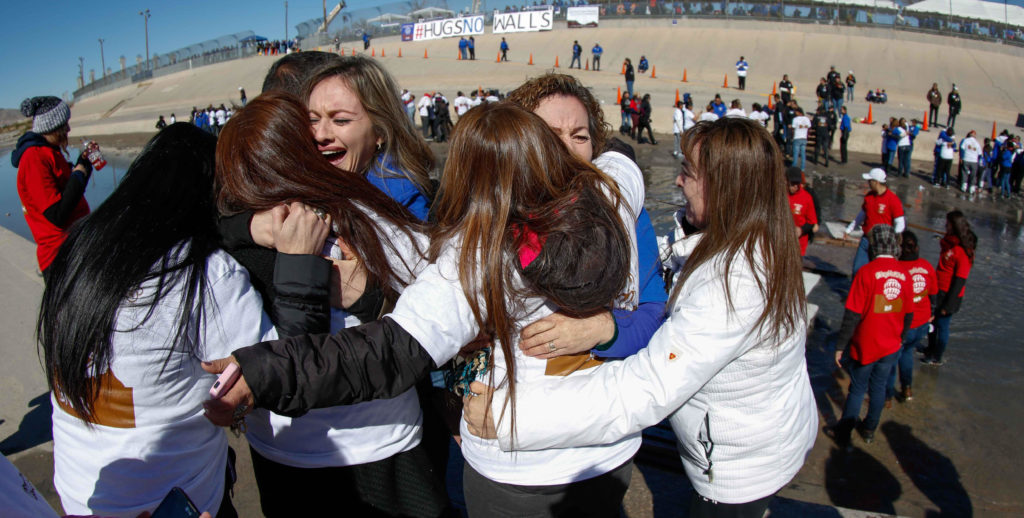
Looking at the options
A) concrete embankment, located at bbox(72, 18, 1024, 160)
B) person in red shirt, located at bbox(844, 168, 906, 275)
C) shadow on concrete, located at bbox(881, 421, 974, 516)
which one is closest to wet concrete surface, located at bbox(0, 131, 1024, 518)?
shadow on concrete, located at bbox(881, 421, 974, 516)

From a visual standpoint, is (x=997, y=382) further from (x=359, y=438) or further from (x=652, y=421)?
(x=359, y=438)

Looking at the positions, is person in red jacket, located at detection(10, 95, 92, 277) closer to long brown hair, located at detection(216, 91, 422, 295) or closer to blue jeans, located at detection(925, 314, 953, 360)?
long brown hair, located at detection(216, 91, 422, 295)

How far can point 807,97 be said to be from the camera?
29234 mm

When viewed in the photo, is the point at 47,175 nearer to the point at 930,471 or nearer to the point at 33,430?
the point at 33,430

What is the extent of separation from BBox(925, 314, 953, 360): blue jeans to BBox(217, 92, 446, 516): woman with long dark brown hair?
616 cm

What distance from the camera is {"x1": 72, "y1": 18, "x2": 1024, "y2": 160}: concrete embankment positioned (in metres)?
28.8

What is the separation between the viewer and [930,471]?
4516mm

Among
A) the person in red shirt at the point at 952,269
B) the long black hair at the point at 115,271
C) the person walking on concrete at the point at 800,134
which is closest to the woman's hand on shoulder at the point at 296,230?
the long black hair at the point at 115,271

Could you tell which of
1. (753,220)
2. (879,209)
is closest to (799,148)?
(879,209)

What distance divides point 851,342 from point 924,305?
0.82 meters

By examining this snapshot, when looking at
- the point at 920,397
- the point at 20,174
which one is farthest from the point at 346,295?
the point at 920,397

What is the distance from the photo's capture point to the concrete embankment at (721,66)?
28766 millimetres

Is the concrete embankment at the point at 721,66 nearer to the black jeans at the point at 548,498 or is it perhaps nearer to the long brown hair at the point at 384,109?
the long brown hair at the point at 384,109

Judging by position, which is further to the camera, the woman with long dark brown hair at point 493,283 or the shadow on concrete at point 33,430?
the shadow on concrete at point 33,430
